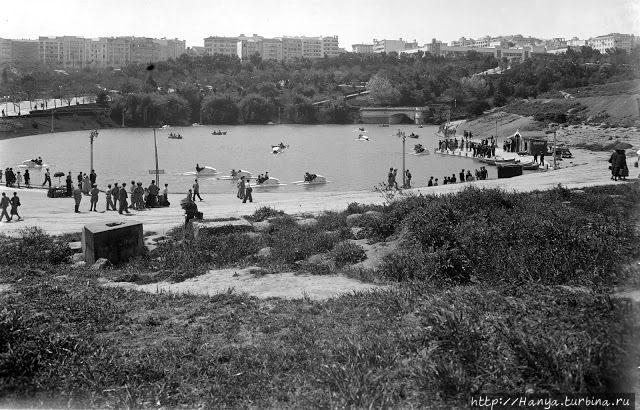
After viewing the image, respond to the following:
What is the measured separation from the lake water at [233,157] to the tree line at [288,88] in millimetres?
13374

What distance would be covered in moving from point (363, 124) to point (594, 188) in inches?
3446

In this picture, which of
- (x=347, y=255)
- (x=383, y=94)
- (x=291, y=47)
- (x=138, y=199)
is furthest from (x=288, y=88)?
(x=347, y=255)

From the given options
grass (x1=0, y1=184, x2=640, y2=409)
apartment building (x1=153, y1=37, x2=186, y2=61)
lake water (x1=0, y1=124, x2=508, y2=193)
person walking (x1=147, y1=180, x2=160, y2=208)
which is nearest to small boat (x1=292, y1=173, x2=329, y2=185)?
lake water (x1=0, y1=124, x2=508, y2=193)

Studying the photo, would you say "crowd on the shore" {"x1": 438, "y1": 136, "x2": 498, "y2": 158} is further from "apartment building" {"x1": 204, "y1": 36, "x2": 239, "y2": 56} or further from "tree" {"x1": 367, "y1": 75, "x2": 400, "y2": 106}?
"apartment building" {"x1": 204, "y1": 36, "x2": 239, "y2": 56}

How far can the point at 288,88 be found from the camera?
388 ft

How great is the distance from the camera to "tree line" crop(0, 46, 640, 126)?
307 ft

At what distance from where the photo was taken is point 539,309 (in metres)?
5.61

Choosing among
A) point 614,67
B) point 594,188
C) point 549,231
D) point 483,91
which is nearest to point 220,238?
point 549,231

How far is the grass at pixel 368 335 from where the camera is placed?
14.5 ft

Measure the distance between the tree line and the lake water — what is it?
13374 mm

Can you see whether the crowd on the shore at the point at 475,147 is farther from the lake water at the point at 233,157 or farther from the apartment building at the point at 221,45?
the apartment building at the point at 221,45

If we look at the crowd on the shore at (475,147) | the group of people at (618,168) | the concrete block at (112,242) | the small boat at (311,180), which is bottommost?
the small boat at (311,180)

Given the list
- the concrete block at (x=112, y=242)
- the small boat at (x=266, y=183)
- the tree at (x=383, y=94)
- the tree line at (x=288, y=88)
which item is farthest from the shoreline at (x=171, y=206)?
the tree at (x=383, y=94)

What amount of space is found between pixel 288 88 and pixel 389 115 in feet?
71.4
